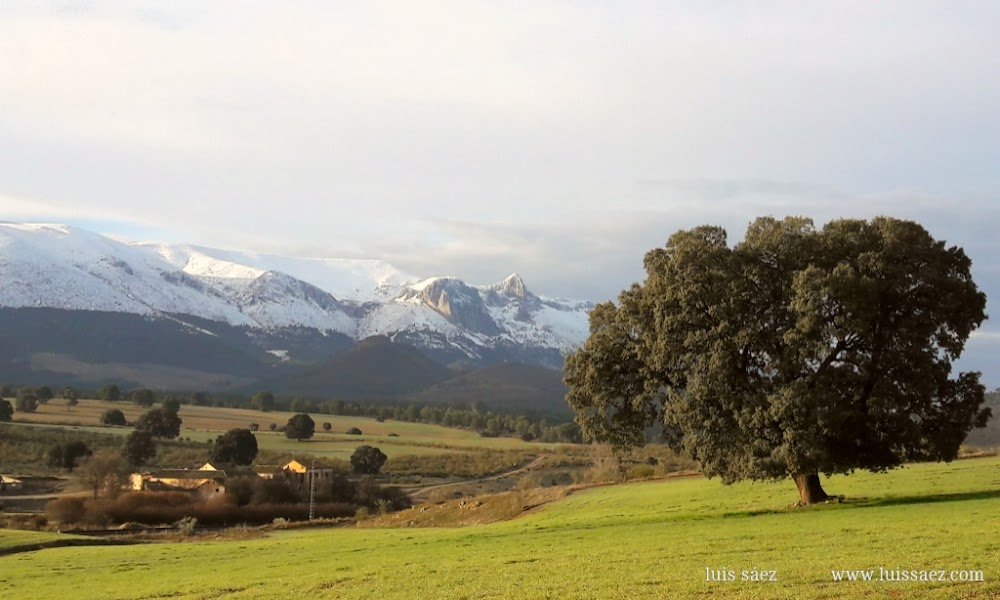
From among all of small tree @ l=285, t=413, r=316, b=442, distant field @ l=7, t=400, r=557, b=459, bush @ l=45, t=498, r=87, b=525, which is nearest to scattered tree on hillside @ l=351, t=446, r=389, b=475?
distant field @ l=7, t=400, r=557, b=459

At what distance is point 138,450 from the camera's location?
130500 millimetres

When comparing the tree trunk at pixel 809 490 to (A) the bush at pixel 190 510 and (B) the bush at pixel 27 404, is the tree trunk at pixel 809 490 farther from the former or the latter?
(B) the bush at pixel 27 404

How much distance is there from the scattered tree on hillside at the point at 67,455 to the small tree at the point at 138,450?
4.99m

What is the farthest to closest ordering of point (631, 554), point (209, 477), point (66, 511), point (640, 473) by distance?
point (209, 477)
point (66, 511)
point (640, 473)
point (631, 554)

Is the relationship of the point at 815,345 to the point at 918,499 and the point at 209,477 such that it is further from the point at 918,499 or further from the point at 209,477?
the point at 209,477

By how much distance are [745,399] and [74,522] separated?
66.4 m

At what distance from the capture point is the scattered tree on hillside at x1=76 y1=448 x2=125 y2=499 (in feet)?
330

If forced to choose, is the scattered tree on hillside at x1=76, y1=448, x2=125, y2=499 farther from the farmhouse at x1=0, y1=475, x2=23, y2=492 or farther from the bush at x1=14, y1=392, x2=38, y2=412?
the bush at x1=14, y1=392, x2=38, y2=412

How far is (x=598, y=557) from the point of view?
97.8 ft

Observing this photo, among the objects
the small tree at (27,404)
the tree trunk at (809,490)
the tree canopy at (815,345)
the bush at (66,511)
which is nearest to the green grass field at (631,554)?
the tree trunk at (809,490)

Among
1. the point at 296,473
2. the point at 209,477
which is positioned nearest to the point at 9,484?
the point at 209,477

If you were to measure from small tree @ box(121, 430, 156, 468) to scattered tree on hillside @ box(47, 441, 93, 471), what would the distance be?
196 inches

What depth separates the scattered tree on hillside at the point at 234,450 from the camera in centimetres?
13312

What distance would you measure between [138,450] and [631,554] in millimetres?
114417
